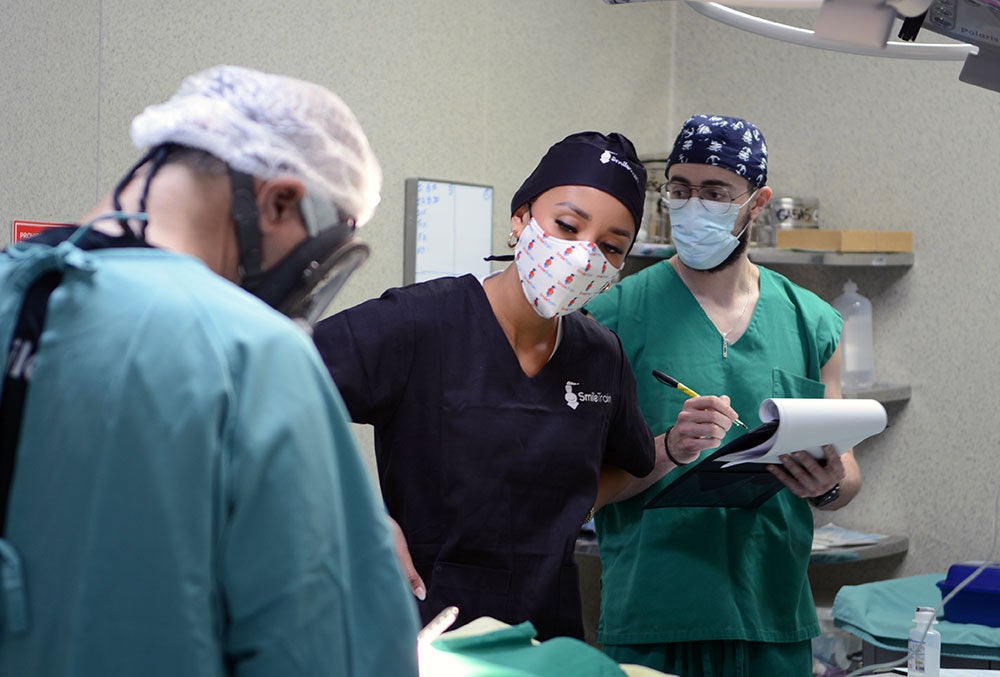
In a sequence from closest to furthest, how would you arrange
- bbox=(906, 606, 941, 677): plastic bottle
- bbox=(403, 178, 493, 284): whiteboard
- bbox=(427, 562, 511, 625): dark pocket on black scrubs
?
bbox=(427, 562, 511, 625): dark pocket on black scrubs → bbox=(906, 606, 941, 677): plastic bottle → bbox=(403, 178, 493, 284): whiteboard

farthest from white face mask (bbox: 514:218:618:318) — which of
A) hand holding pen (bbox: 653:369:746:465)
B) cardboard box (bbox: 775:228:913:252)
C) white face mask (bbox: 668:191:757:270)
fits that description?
cardboard box (bbox: 775:228:913:252)

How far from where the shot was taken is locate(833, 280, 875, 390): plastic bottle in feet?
12.4

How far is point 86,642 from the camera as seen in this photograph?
869 mm

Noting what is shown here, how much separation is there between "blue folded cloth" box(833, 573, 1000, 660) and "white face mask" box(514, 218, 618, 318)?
1.25 metres

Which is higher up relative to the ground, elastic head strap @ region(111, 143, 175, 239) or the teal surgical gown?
elastic head strap @ region(111, 143, 175, 239)

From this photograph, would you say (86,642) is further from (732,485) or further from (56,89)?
(56,89)

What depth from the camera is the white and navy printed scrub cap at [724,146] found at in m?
2.34

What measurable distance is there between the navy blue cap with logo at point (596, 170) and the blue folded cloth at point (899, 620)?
127 centimetres

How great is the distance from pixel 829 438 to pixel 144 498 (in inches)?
57.4

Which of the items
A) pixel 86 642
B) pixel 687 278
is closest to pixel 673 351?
pixel 687 278

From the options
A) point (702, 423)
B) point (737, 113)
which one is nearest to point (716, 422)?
point (702, 423)

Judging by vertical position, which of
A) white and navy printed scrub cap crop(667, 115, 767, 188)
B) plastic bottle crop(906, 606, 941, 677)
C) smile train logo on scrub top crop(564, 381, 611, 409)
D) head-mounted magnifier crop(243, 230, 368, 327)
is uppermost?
white and navy printed scrub cap crop(667, 115, 767, 188)

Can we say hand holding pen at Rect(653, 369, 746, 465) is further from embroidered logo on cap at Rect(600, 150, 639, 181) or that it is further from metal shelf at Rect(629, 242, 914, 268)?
metal shelf at Rect(629, 242, 914, 268)

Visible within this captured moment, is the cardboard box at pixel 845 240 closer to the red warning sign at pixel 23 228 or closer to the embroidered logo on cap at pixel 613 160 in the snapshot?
the embroidered logo on cap at pixel 613 160
